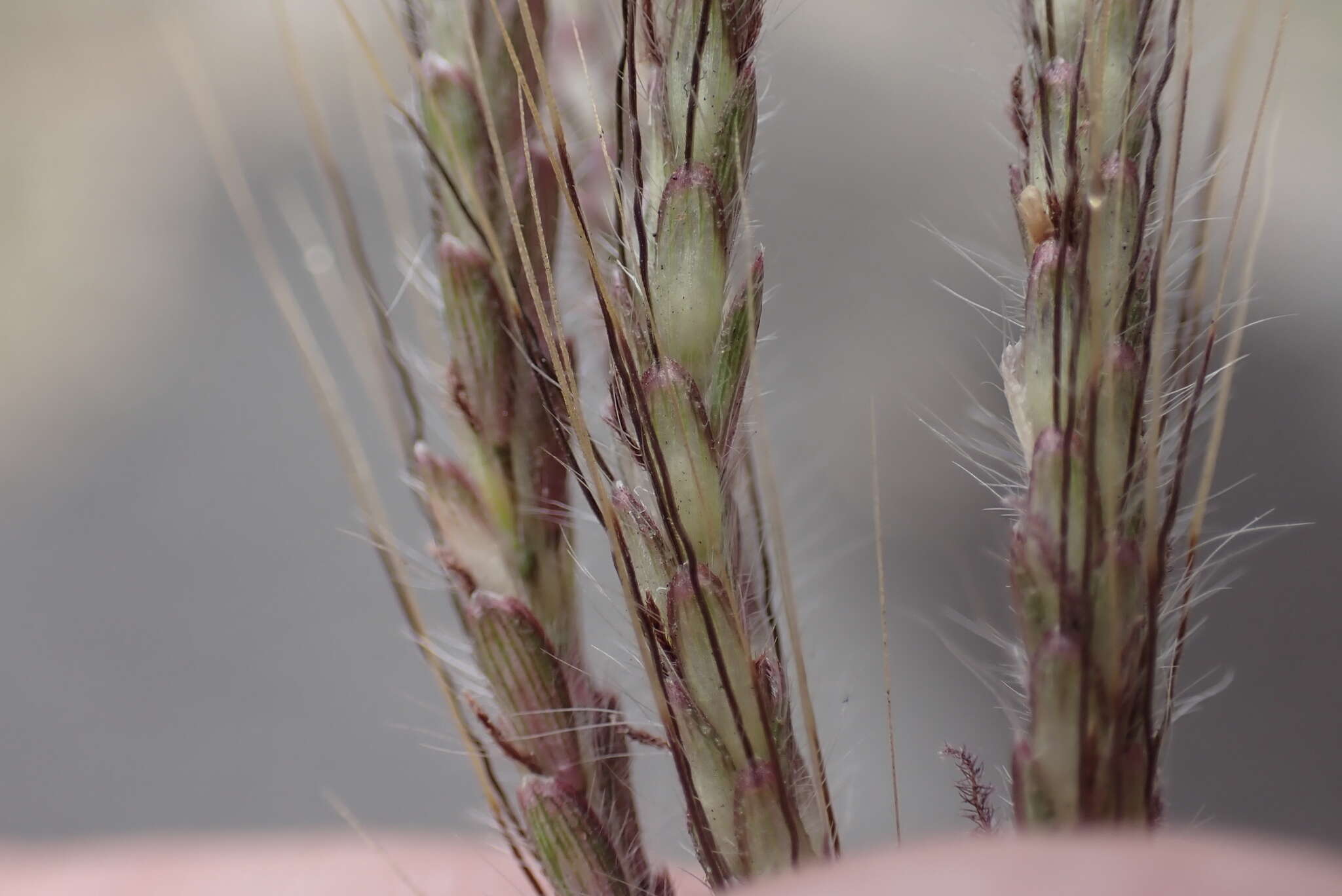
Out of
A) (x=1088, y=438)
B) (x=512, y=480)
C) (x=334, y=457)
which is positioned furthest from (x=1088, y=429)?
(x=334, y=457)

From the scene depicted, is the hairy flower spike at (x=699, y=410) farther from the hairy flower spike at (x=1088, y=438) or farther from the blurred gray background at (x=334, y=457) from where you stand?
the blurred gray background at (x=334, y=457)

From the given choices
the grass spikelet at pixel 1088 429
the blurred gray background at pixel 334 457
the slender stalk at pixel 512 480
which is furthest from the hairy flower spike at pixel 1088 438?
the blurred gray background at pixel 334 457

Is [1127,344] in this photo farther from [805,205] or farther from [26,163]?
A: [26,163]

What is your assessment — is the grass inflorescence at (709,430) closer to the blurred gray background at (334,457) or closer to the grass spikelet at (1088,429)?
the grass spikelet at (1088,429)

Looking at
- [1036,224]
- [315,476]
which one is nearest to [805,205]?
[315,476]

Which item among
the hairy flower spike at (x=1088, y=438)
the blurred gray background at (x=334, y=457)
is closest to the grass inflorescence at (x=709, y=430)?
the hairy flower spike at (x=1088, y=438)

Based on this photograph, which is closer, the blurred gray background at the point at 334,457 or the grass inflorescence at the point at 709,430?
the grass inflorescence at the point at 709,430

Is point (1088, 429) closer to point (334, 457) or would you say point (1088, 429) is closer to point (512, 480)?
point (512, 480)

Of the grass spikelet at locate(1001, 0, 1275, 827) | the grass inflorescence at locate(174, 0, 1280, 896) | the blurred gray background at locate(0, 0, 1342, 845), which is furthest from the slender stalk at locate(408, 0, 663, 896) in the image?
the blurred gray background at locate(0, 0, 1342, 845)

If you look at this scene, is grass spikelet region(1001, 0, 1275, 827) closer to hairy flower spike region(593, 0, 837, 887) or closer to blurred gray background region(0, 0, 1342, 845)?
hairy flower spike region(593, 0, 837, 887)
